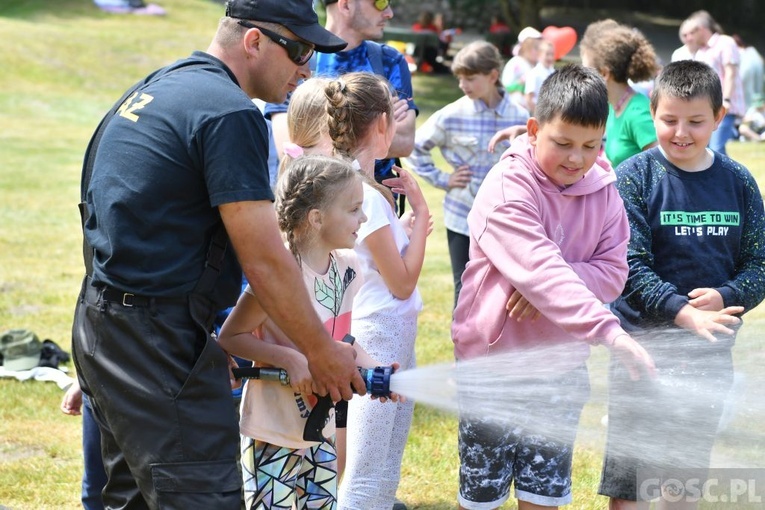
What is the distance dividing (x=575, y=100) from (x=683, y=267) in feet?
2.97

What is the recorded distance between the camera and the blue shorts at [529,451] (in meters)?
3.82

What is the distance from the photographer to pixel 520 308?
12.1 ft

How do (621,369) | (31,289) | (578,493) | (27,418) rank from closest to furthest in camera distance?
(621,369)
(578,493)
(27,418)
(31,289)

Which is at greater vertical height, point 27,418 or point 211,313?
point 211,313

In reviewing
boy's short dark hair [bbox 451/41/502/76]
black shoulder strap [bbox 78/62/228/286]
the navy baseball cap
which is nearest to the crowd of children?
black shoulder strap [bbox 78/62/228/286]

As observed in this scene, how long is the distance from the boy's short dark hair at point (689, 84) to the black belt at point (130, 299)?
2309 millimetres

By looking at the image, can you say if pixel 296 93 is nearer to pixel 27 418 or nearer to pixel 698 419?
pixel 698 419

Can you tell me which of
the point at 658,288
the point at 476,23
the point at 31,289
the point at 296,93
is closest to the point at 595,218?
the point at 658,288

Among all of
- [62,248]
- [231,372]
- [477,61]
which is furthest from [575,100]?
[62,248]

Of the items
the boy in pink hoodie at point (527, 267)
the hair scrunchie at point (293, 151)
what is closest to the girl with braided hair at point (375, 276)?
the hair scrunchie at point (293, 151)

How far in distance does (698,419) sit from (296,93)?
211 cm

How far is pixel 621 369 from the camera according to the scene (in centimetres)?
366

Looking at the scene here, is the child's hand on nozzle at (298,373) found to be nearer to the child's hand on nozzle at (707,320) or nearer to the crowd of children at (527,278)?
the crowd of children at (527,278)

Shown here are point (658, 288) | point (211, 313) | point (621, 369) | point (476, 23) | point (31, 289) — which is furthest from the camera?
point (476, 23)
